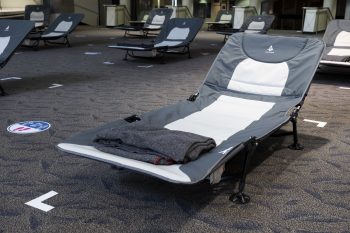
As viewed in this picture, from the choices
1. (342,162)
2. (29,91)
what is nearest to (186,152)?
(342,162)

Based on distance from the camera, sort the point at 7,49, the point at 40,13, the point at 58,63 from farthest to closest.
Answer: the point at 40,13
the point at 58,63
the point at 7,49

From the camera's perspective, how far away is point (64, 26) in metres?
9.23

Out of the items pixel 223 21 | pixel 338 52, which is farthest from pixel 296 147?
pixel 223 21

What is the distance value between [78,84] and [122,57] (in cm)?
258

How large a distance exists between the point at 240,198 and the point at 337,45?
4484mm

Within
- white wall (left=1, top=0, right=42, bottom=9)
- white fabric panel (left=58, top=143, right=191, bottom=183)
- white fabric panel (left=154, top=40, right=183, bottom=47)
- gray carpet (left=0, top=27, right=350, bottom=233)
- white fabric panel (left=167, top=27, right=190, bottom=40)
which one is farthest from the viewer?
white wall (left=1, top=0, right=42, bottom=9)

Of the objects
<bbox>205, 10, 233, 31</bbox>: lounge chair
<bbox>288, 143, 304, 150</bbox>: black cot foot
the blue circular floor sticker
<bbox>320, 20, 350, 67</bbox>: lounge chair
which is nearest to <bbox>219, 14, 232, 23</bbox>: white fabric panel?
<bbox>205, 10, 233, 31</bbox>: lounge chair

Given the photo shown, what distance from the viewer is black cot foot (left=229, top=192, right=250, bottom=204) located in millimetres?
2213

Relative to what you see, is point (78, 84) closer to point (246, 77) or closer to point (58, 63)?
point (58, 63)

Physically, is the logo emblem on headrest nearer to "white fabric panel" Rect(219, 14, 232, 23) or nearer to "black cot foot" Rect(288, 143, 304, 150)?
"black cot foot" Rect(288, 143, 304, 150)

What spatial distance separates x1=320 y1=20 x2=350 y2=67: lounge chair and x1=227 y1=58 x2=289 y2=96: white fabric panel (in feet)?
7.77

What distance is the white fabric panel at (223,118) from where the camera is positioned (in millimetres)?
2611

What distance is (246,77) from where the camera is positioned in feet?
11.2

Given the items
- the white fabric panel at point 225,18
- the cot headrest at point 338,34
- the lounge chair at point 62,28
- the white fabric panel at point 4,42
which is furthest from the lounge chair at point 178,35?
the white fabric panel at point 225,18
